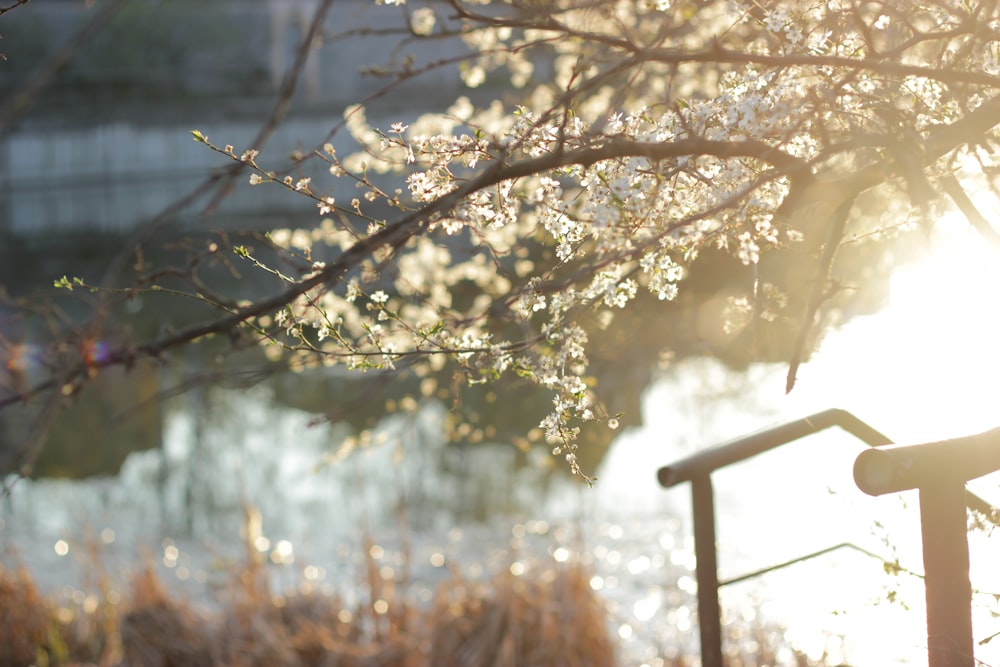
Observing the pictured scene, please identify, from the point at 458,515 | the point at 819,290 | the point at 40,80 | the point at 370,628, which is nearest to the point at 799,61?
the point at 819,290

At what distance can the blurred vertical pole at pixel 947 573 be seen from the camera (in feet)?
4.46

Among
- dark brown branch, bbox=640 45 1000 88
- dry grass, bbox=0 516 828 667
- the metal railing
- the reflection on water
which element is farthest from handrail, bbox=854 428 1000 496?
the reflection on water

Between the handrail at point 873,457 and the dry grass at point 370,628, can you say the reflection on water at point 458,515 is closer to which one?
the dry grass at point 370,628

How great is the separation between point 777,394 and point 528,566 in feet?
13.4

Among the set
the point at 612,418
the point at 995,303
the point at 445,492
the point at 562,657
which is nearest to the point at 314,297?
the point at 612,418

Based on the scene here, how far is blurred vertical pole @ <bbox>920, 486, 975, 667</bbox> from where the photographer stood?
1359mm

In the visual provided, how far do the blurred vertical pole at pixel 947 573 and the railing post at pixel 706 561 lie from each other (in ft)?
2.42

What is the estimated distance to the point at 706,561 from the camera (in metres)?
2.15

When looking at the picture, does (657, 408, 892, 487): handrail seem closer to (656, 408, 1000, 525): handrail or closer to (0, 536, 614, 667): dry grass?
(656, 408, 1000, 525): handrail

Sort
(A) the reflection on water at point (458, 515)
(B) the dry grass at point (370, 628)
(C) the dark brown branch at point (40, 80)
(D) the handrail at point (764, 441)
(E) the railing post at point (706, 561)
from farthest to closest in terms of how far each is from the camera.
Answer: (A) the reflection on water at point (458, 515), (B) the dry grass at point (370, 628), (E) the railing post at point (706, 561), (D) the handrail at point (764, 441), (C) the dark brown branch at point (40, 80)

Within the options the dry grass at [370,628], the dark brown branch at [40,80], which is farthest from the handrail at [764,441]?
the dry grass at [370,628]

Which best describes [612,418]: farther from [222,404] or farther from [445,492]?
[222,404]

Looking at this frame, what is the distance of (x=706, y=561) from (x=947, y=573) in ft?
2.61

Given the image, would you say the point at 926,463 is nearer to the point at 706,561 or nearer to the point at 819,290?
the point at 819,290
